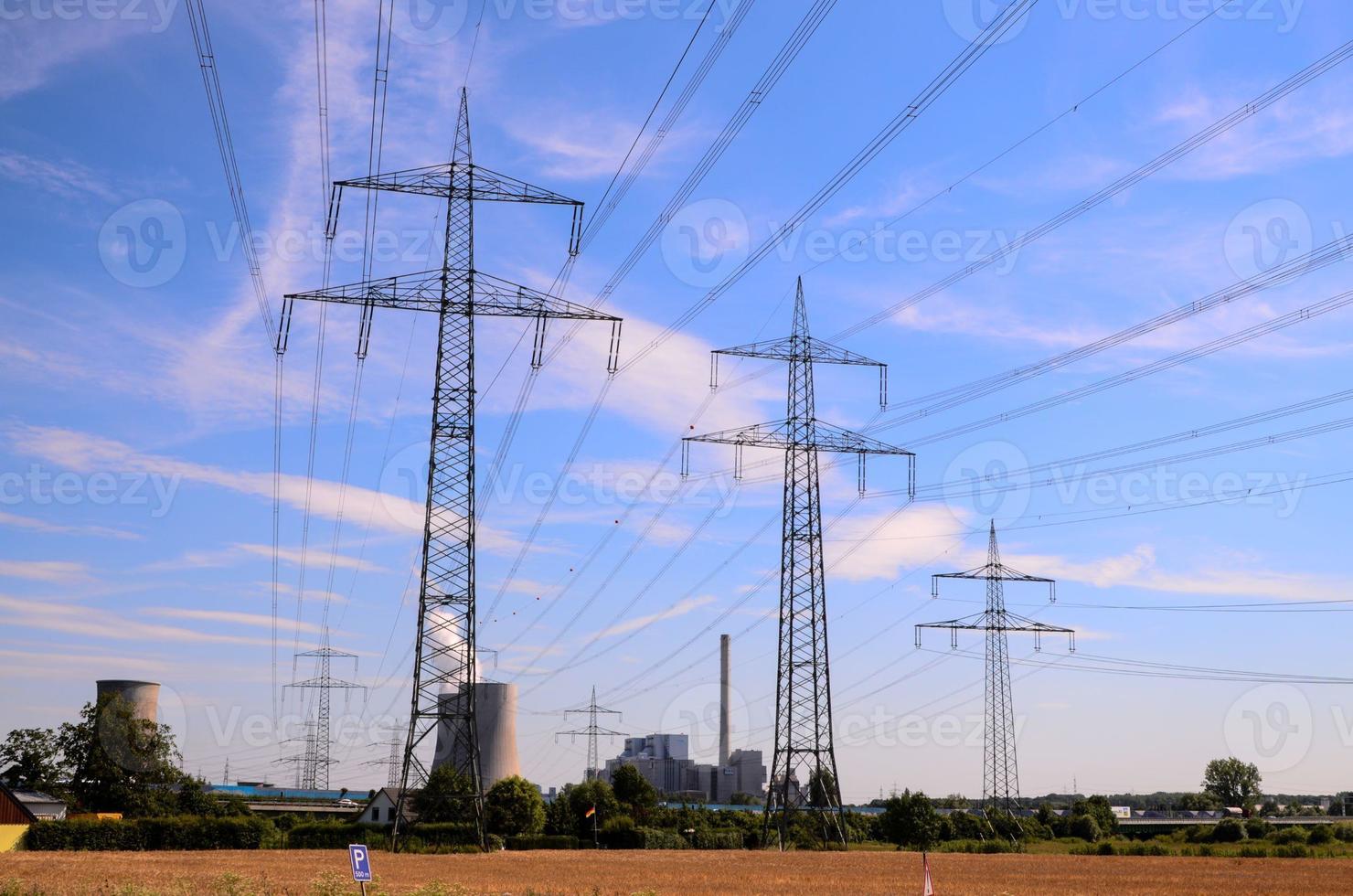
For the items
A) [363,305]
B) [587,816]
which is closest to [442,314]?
[363,305]

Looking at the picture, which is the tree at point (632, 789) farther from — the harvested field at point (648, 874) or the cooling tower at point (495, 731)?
the harvested field at point (648, 874)

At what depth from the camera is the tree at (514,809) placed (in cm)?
10444

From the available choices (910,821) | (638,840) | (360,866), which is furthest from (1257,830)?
(360,866)

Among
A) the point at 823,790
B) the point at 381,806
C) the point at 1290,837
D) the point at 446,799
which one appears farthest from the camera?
the point at 381,806

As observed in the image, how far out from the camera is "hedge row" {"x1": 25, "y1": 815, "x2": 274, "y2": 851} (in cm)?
7912

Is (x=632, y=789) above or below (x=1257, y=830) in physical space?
above

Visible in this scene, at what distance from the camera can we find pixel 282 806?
19050cm

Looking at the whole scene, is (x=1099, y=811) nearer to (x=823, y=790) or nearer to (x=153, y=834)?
(x=823, y=790)

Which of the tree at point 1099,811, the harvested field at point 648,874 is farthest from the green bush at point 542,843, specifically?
the tree at point 1099,811

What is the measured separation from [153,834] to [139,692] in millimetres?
67038

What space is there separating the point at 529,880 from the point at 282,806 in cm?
15643

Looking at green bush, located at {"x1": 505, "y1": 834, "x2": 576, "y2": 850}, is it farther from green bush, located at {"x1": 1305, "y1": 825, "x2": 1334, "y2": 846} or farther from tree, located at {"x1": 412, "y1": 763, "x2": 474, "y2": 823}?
green bush, located at {"x1": 1305, "y1": 825, "x2": 1334, "y2": 846}

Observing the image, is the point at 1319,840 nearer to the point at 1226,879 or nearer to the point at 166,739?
the point at 1226,879

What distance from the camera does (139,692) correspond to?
144 meters
